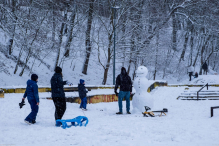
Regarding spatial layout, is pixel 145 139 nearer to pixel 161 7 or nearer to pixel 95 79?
pixel 95 79

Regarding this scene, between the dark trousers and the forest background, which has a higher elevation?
the forest background

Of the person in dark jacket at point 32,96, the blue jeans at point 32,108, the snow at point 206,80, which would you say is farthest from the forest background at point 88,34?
the blue jeans at point 32,108

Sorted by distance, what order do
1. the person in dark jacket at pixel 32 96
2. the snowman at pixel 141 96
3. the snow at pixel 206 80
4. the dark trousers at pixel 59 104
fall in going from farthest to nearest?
the snow at pixel 206 80
the snowman at pixel 141 96
the person in dark jacket at pixel 32 96
the dark trousers at pixel 59 104

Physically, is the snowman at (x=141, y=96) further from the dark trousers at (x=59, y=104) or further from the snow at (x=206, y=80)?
the snow at (x=206, y=80)

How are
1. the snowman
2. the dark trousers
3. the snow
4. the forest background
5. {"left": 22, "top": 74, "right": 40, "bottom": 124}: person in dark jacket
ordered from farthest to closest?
the snow < the forest background < the snowman < {"left": 22, "top": 74, "right": 40, "bottom": 124}: person in dark jacket < the dark trousers

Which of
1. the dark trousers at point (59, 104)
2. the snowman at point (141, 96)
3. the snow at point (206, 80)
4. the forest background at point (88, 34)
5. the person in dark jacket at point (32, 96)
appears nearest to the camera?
the dark trousers at point (59, 104)

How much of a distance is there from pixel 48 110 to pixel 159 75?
31358 millimetres

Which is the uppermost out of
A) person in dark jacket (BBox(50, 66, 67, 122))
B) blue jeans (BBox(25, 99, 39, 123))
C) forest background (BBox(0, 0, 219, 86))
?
forest background (BBox(0, 0, 219, 86))

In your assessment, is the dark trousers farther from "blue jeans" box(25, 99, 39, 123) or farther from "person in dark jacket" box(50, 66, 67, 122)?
"blue jeans" box(25, 99, 39, 123)

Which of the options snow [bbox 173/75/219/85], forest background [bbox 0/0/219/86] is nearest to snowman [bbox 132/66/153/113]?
forest background [bbox 0/0/219/86]

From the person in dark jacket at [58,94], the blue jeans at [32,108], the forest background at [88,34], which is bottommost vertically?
the blue jeans at [32,108]

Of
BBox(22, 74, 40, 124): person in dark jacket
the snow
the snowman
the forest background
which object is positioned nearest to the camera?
BBox(22, 74, 40, 124): person in dark jacket

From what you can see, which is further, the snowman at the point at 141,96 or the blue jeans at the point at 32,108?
the snowman at the point at 141,96

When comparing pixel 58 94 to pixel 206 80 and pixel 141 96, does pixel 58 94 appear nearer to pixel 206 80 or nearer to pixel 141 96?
pixel 141 96
